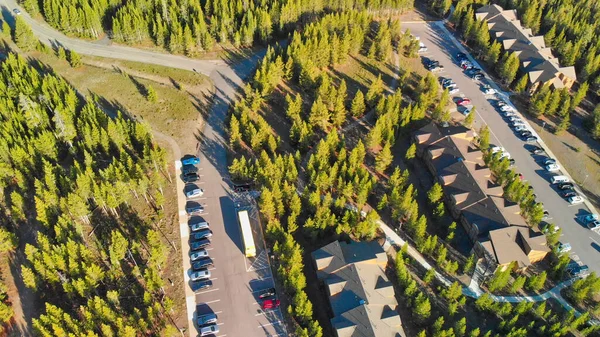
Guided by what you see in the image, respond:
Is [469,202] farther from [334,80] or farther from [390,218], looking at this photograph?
[334,80]

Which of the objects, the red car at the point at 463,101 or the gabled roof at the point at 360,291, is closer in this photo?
the gabled roof at the point at 360,291

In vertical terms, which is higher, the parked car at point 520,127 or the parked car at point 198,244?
the parked car at point 520,127

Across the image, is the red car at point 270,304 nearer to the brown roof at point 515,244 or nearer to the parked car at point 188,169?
the parked car at point 188,169

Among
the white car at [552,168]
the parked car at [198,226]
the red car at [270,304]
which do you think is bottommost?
the red car at [270,304]

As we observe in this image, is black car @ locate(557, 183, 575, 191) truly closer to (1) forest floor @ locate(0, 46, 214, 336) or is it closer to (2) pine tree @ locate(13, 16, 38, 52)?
(1) forest floor @ locate(0, 46, 214, 336)

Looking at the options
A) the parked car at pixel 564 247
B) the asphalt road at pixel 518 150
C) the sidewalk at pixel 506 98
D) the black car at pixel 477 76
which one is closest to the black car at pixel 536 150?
the asphalt road at pixel 518 150

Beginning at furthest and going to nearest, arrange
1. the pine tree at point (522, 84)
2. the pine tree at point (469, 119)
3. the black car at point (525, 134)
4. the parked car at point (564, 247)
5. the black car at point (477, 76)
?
1. the black car at point (477, 76)
2. the pine tree at point (522, 84)
3. the black car at point (525, 134)
4. the pine tree at point (469, 119)
5. the parked car at point (564, 247)
